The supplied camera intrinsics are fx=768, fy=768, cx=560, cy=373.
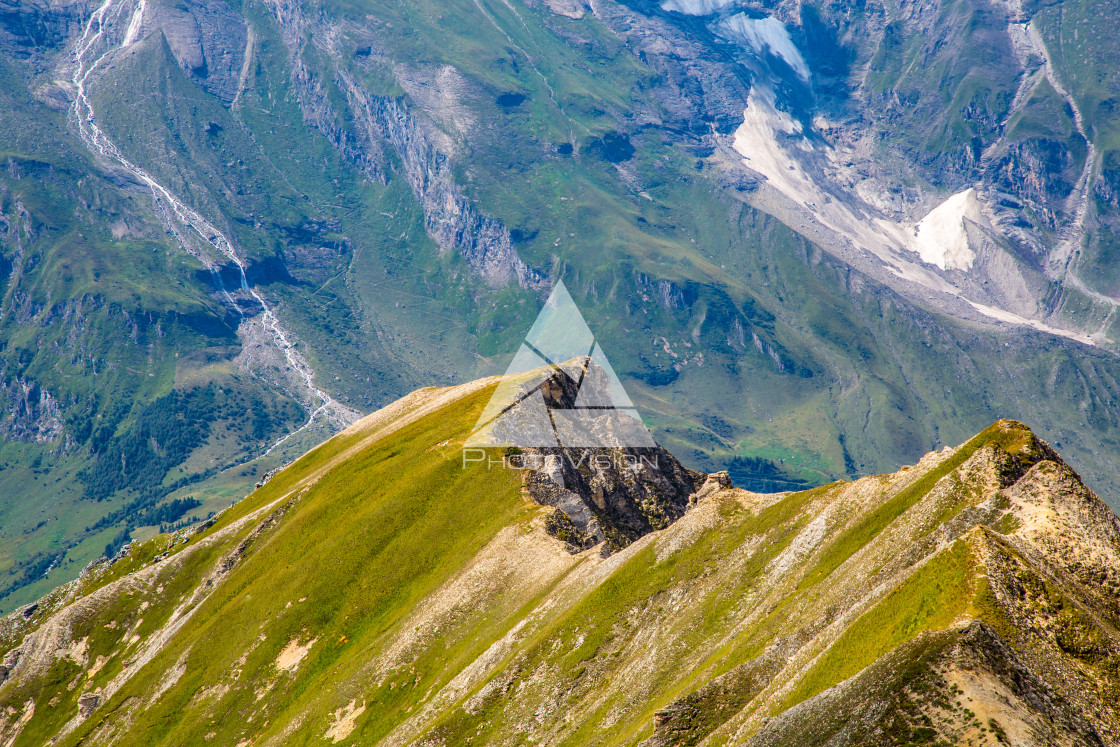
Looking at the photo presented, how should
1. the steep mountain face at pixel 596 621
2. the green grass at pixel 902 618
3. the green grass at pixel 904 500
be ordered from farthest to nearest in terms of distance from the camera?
the green grass at pixel 904 500 < the green grass at pixel 902 618 < the steep mountain face at pixel 596 621

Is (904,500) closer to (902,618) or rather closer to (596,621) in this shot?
(902,618)

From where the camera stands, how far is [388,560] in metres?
107

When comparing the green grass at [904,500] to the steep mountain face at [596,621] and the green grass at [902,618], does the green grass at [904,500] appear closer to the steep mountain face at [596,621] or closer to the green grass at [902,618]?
the steep mountain face at [596,621]

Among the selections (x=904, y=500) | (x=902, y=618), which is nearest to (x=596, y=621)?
(x=904, y=500)

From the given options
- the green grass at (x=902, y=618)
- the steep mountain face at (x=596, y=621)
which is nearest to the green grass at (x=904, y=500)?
the steep mountain face at (x=596, y=621)

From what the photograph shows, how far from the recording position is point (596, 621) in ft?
240

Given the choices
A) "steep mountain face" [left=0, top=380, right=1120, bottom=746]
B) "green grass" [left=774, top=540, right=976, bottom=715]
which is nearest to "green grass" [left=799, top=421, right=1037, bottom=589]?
"steep mountain face" [left=0, top=380, right=1120, bottom=746]

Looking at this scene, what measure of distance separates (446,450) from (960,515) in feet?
278

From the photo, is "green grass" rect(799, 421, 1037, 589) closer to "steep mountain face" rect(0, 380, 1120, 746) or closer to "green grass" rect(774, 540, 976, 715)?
"steep mountain face" rect(0, 380, 1120, 746)

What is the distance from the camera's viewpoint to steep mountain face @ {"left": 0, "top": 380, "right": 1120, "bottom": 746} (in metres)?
40.4

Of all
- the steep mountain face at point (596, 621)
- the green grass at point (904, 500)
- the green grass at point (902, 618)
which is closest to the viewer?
the steep mountain face at point (596, 621)

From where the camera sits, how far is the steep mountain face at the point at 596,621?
4038 centimetres

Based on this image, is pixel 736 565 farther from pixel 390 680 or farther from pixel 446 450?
pixel 446 450

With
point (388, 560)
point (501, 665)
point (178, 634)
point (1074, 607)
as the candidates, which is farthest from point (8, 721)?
point (1074, 607)
